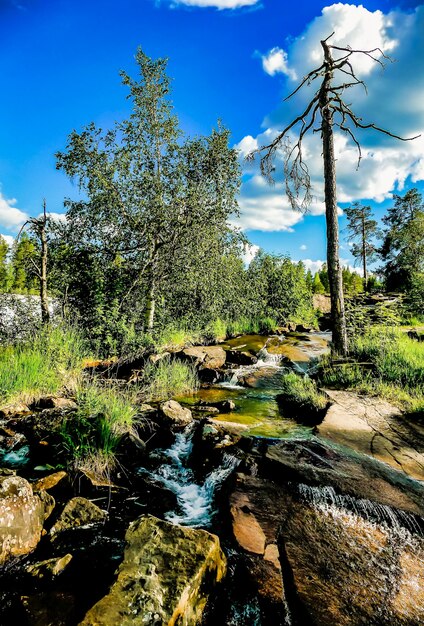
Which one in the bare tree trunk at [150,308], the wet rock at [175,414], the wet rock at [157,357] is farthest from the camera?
the bare tree trunk at [150,308]

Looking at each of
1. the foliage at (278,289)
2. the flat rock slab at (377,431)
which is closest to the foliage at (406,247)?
the foliage at (278,289)

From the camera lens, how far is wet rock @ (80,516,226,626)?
6.40ft

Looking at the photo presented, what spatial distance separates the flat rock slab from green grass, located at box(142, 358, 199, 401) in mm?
3596

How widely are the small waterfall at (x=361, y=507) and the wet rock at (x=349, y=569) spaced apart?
0.06 meters

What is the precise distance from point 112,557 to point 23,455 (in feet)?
8.03

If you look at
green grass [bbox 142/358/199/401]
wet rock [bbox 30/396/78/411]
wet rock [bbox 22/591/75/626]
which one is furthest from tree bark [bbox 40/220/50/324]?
wet rock [bbox 22/591/75/626]

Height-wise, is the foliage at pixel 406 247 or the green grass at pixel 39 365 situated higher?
the foliage at pixel 406 247

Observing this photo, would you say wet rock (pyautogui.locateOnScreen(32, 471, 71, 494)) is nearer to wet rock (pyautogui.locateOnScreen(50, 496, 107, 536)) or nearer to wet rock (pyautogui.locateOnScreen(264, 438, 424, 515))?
wet rock (pyautogui.locateOnScreen(50, 496, 107, 536))

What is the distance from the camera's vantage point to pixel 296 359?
38.0 ft

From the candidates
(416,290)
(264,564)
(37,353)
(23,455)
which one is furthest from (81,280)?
(416,290)

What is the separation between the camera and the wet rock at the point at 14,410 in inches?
219

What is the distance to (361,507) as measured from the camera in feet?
10.9

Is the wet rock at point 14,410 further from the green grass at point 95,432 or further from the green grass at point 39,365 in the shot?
the green grass at point 95,432

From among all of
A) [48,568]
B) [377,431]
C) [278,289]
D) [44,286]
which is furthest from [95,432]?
[278,289]
